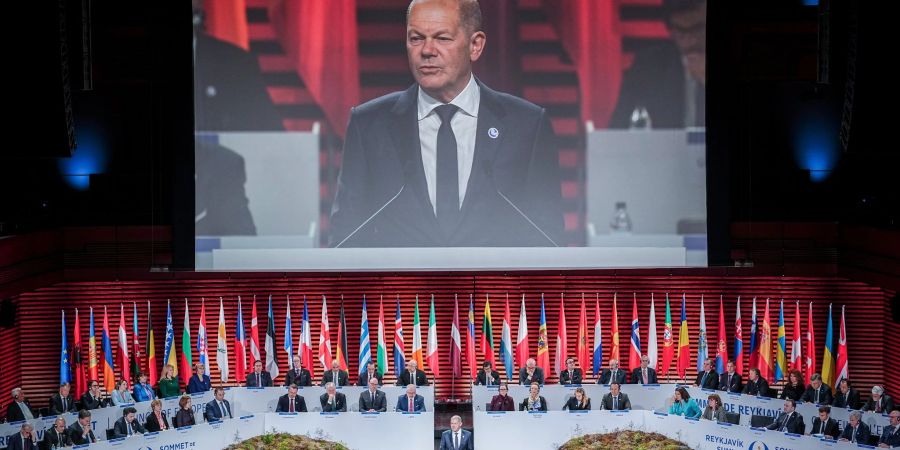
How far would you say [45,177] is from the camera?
Result: 20578mm

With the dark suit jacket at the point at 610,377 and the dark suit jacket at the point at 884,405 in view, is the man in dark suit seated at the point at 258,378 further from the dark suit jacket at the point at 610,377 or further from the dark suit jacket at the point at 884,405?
the dark suit jacket at the point at 884,405

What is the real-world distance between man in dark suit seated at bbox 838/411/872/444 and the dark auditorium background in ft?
19.5

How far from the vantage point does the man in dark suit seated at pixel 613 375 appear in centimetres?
1784

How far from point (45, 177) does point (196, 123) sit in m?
3.21

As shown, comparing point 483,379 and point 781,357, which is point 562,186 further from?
point 781,357

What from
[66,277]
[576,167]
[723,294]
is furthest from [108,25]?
[723,294]

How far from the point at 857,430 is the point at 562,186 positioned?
7322 mm

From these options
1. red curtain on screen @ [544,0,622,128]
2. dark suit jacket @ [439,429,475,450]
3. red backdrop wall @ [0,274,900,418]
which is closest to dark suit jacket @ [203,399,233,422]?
dark suit jacket @ [439,429,475,450]

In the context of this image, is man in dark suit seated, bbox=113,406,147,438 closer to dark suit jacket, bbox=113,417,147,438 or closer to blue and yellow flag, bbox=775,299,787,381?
dark suit jacket, bbox=113,417,147,438

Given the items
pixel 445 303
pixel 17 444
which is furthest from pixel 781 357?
pixel 17 444

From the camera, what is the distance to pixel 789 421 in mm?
14883

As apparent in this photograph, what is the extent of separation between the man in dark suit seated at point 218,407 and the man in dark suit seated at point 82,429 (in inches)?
66.8

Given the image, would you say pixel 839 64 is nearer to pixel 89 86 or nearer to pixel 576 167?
pixel 576 167

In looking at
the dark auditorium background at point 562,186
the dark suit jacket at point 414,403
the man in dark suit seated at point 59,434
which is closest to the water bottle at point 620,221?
the dark auditorium background at point 562,186
